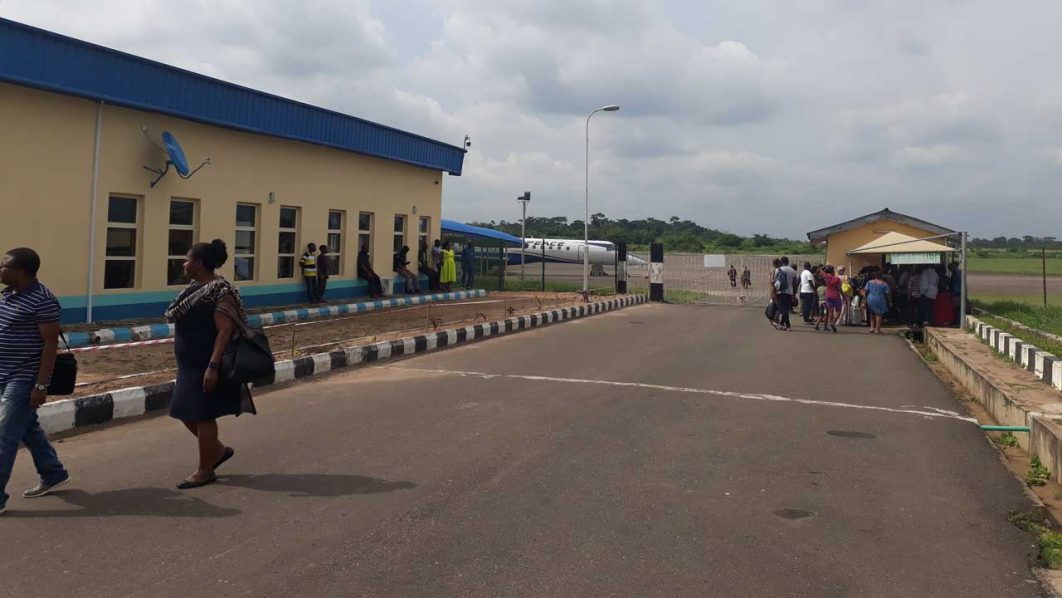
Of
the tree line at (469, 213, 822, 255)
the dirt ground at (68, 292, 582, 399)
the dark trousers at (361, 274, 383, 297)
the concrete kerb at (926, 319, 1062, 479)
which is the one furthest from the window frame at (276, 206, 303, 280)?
the tree line at (469, 213, 822, 255)

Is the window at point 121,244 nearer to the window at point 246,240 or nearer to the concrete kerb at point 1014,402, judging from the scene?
the window at point 246,240

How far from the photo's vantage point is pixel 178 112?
15.3 meters

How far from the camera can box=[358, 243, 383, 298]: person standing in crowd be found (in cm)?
2217

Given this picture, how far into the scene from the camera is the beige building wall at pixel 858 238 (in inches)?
961

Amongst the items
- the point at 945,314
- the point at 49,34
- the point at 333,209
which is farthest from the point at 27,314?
the point at 945,314

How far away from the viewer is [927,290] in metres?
18.3

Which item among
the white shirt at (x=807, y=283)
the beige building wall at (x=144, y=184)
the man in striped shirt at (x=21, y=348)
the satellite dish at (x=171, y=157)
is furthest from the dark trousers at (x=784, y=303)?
the man in striped shirt at (x=21, y=348)

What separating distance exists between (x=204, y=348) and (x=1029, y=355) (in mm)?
9886

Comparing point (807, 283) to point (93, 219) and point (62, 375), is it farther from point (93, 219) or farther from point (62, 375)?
point (62, 375)

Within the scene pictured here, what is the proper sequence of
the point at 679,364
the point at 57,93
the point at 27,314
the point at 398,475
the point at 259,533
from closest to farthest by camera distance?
the point at 259,533 → the point at 27,314 → the point at 398,475 → the point at 679,364 → the point at 57,93

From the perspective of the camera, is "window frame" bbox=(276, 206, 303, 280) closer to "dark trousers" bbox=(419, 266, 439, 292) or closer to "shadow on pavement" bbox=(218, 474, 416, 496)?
"dark trousers" bbox=(419, 266, 439, 292)

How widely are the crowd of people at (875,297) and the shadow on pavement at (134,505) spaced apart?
15.7 m

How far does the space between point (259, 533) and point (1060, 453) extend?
571 cm

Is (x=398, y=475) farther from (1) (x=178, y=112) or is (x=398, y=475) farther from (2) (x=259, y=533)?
(1) (x=178, y=112)
